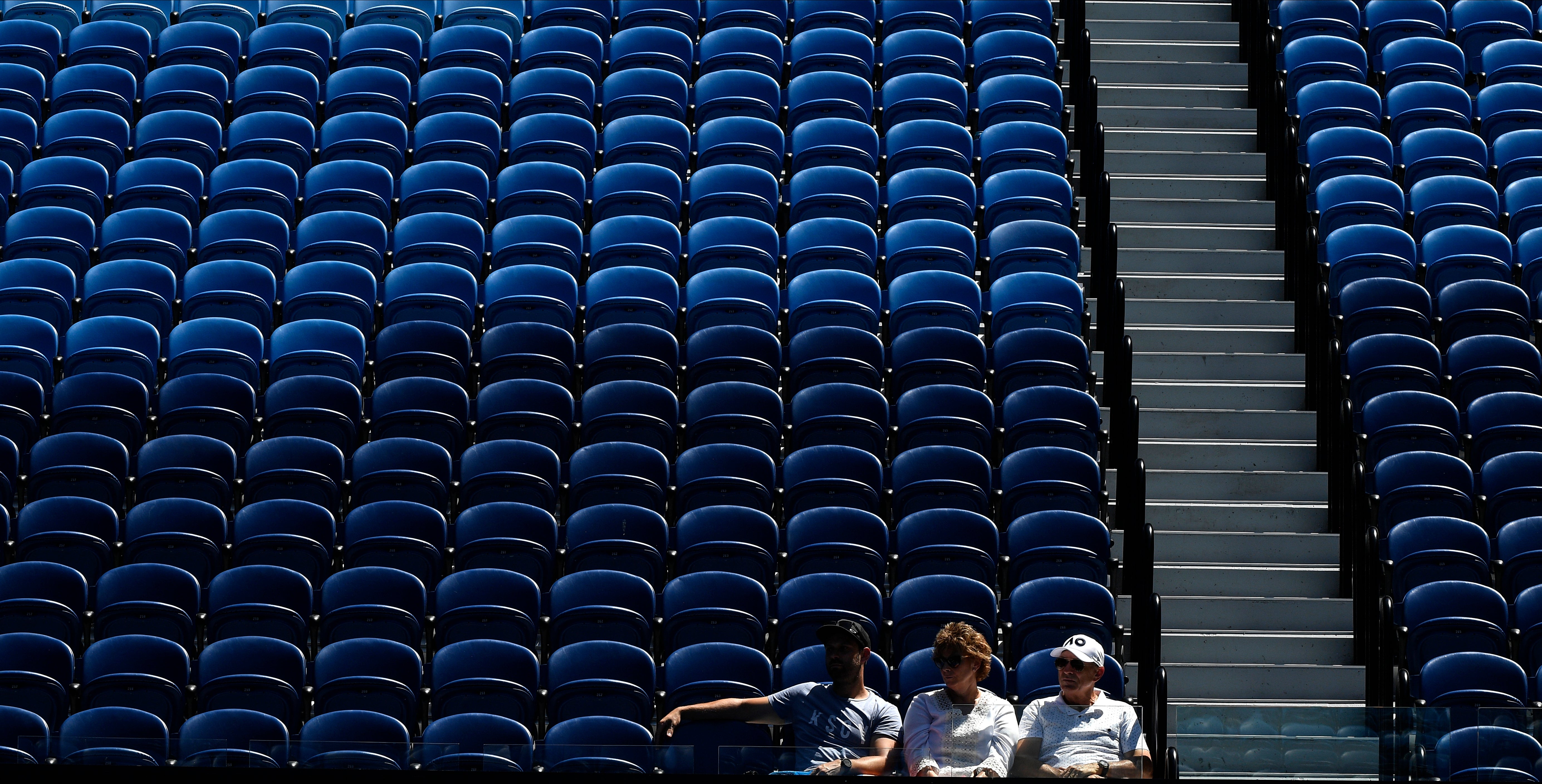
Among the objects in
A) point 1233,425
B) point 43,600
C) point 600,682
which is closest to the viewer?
point 600,682

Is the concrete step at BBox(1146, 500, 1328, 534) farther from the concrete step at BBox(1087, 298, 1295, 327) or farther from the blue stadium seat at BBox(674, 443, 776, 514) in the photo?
the blue stadium seat at BBox(674, 443, 776, 514)

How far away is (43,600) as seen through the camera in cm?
782

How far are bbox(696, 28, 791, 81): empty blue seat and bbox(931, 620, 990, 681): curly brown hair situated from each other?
6.43 meters

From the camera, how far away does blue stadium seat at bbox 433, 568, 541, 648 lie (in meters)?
7.85

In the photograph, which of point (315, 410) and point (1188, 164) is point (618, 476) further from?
point (1188, 164)

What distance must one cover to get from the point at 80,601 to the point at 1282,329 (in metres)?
6.40

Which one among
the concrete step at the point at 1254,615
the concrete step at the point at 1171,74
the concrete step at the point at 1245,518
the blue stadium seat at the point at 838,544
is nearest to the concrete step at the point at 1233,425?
the concrete step at the point at 1245,518

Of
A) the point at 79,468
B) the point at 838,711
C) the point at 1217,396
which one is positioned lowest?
the point at 838,711

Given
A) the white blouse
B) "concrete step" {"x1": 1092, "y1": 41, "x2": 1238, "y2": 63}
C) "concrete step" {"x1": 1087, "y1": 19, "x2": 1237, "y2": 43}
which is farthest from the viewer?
"concrete step" {"x1": 1087, "y1": 19, "x2": 1237, "y2": 43}

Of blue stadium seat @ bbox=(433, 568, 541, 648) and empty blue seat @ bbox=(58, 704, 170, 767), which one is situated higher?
blue stadium seat @ bbox=(433, 568, 541, 648)

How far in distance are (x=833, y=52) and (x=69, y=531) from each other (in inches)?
239


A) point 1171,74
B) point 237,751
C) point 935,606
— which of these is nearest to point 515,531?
point 935,606

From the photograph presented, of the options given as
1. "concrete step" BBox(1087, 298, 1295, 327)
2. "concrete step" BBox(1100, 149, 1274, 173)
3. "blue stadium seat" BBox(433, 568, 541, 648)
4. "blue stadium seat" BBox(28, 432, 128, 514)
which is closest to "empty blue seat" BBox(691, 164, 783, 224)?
"concrete step" BBox(1087, 298, 1295, 327)

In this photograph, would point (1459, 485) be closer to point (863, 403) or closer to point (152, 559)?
point (863, 403)
